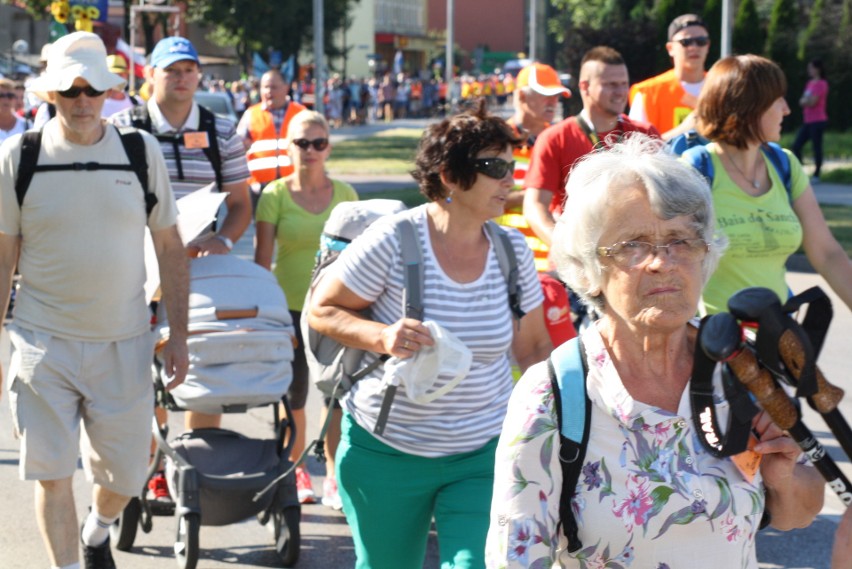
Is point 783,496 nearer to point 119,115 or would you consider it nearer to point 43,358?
point 43,358

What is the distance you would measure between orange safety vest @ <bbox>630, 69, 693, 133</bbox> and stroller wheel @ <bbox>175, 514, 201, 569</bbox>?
4.31m

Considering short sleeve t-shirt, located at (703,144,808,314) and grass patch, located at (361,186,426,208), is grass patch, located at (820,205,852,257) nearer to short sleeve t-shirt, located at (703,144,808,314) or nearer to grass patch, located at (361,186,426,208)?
grass patch, located at (361,186,426,208)

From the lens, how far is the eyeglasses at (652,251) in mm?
2695

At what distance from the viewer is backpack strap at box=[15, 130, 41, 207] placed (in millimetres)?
4801

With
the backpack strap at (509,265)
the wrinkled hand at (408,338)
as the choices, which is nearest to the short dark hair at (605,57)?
the backpack strap at (509,265)

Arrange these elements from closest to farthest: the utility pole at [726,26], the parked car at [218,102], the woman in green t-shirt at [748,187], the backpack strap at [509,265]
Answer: the backpack strap at [509,265]
the woman in green t-shirt at [748,187]
the utility pole at [726,26]
the parked car at [218,102]

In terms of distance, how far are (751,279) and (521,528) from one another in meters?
2.55

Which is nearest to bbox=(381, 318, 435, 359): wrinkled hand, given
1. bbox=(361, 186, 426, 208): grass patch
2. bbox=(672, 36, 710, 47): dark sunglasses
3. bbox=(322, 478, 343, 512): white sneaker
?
bbox=(322, 478, 343, 512): white sneaker

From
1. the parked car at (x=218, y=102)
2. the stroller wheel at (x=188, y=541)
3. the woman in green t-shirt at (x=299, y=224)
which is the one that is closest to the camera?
the stroller wheel at (x=188, y=541)

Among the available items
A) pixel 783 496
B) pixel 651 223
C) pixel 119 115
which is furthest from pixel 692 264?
pixel 119 115

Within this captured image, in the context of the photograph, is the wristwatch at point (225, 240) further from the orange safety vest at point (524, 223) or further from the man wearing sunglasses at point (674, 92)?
the man wearing sunglasses at point (674, 92)

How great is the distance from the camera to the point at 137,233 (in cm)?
499

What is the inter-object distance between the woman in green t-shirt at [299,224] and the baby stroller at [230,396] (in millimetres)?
875

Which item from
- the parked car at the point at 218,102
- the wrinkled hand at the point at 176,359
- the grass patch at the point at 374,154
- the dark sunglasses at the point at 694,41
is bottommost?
the grass patch at the point at 374,154
